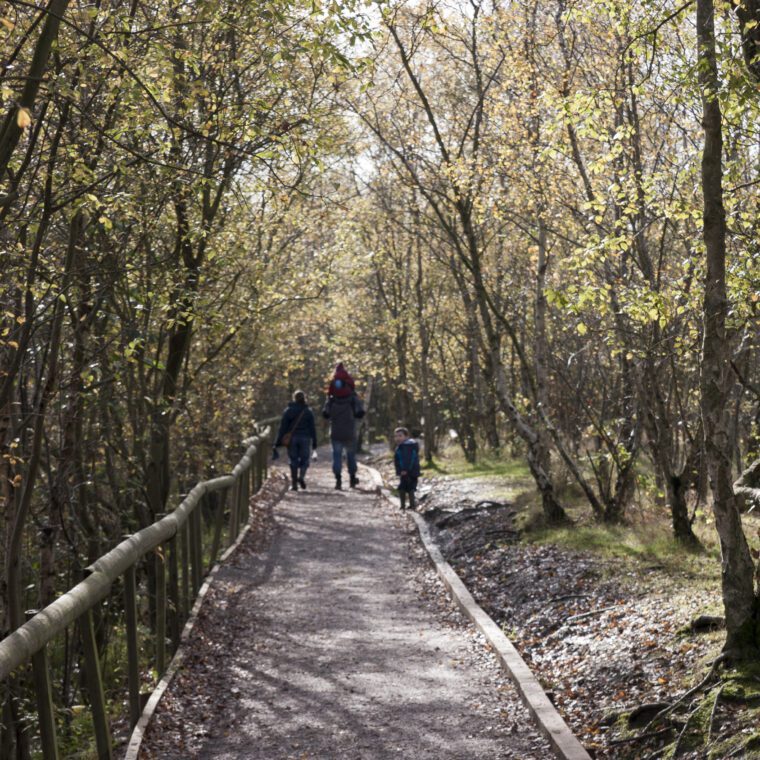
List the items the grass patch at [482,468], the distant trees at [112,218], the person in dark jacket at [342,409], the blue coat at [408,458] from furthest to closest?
the person in dark jacket at [342,409] → the grass patch at [482,468] → the blue coat at [408,458] → the distant trees at [112,218]

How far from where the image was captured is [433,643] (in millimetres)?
9188

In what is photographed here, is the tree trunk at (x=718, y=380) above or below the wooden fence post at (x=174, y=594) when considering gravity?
above

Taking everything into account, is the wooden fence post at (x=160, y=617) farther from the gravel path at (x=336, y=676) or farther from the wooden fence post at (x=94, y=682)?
the wooden fence post at (x=94, y=682)

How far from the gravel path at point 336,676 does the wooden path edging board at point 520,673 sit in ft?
0.37

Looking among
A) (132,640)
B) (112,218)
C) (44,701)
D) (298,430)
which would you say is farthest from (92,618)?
(298,430)

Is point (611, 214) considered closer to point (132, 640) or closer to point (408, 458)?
point (408, 458)

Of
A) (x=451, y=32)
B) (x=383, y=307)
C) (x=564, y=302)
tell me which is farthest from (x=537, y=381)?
(x=383, y=307)

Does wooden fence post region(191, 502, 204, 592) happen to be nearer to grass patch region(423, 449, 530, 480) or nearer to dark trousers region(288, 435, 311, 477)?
grass patch region(423, 449, 530, 480)

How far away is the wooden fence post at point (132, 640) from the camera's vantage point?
20.4ft

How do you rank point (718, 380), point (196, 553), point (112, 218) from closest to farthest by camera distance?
point (718, 380), point (112, 218), point (196, 553)

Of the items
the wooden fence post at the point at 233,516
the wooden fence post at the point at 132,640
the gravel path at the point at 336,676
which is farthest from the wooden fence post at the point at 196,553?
the wooden fence post at the point at 233,516

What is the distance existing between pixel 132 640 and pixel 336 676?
89.9 inches

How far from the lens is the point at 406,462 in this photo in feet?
58.0

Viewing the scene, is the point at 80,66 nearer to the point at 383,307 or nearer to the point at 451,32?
the point at 451,32
